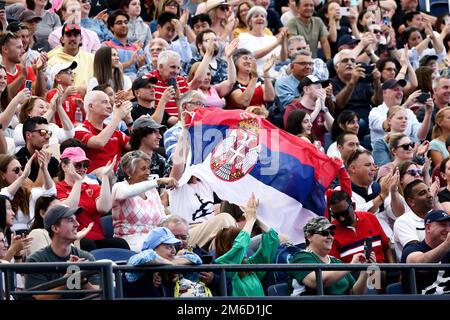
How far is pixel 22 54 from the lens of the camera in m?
16.2

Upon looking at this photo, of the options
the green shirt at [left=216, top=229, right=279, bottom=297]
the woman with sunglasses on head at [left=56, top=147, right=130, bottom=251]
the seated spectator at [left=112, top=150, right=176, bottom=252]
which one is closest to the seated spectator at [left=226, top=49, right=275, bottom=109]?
the woman with sunglasses on head at [left=56, top=147, right=130, bottom=251]

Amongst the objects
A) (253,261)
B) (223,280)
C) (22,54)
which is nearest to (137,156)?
→ (253,261)

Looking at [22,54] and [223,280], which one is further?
[22,54]

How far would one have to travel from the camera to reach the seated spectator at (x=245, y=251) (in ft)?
38.0

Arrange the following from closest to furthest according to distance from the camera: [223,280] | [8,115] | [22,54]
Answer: [223,280] < [8,115] < [22,54]

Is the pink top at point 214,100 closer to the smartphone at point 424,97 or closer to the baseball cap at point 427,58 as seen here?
the smartphone at point 424,97

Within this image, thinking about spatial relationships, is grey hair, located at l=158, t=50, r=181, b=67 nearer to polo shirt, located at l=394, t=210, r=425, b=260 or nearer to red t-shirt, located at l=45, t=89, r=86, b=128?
red t-shirt, located at l=45, t=89, r=86, b=128

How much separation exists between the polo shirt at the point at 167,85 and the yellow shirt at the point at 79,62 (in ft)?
2.30

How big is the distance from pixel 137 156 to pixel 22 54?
3.57m

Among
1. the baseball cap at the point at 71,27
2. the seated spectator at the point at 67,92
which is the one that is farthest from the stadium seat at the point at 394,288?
the baseball cap at the point at 71,27

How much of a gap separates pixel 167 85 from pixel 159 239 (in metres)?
5.16

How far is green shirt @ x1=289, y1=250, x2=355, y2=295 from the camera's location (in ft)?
36.8

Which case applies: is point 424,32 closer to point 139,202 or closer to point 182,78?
point 182,78

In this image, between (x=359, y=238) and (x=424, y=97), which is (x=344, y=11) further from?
(x=359, y=238)
